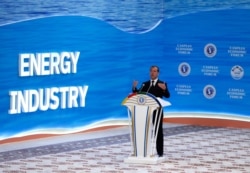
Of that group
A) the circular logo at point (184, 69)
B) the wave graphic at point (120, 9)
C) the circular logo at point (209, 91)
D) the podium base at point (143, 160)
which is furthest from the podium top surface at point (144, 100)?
the circular logo at point (184, 69)

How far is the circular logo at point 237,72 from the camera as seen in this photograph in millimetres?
17125

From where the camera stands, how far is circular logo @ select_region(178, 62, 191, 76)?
58.1 ft

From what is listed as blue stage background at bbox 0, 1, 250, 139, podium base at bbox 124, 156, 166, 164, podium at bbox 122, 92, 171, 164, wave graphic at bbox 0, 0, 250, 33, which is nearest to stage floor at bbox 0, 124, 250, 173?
podium base at bbox 124, 156, 166, 164

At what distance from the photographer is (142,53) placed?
57.0ft

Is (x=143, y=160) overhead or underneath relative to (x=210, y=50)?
underneath

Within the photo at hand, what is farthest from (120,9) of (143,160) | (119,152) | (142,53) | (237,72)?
(143,160)

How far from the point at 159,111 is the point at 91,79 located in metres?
3.54

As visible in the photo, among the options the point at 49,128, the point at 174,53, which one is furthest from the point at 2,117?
the point at 174,53

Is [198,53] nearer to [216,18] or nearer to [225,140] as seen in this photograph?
[216,18]

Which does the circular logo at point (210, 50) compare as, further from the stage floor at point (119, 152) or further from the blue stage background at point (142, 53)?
the stage floor at point (119, 152)

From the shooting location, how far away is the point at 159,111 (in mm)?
12875

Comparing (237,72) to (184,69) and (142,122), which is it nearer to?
(184,69)

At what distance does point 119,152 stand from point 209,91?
4313 millimetres

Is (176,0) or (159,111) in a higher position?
(176,0)
